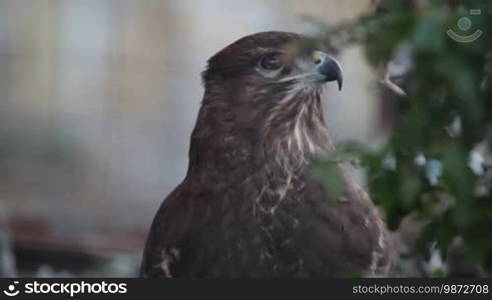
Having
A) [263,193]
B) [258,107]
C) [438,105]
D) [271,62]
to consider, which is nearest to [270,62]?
[271,62]

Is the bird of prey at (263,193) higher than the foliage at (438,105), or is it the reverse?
the foliage at (438,105)

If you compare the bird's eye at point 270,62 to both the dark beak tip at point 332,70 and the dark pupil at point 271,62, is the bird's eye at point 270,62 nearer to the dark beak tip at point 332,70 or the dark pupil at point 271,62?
the dark pupil at point 271,62

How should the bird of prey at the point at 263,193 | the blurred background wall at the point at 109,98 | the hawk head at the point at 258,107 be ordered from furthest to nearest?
the blurred background wall at the point at 109,98, the hawk head at the point at 258,107, the bird of prey at the point at 263,193

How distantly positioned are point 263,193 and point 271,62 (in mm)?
346

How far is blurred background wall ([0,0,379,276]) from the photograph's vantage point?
7.86 meters

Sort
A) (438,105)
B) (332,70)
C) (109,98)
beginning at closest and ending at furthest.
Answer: (438,105)
(332,70)
(109,98)

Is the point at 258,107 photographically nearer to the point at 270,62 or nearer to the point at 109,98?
the point at 270,62

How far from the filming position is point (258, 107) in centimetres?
408

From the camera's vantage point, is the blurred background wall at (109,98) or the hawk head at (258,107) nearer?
the hawk head at (258,107)

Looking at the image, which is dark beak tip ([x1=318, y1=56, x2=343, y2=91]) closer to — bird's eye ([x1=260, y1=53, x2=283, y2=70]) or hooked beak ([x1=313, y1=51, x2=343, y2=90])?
hooked beak ([x1=313, y1=51, x2=343, y2=90])

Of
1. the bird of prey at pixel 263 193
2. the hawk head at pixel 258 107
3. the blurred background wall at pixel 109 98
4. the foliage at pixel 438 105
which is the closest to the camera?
the foliage at pixel 438 105

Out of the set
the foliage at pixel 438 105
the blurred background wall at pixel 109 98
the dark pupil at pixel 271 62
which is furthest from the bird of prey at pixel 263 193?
the blurred background wall at pixel 109 98

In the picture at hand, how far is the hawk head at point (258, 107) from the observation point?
3.98 m

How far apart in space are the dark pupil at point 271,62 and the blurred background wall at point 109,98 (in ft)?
12.4
